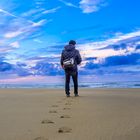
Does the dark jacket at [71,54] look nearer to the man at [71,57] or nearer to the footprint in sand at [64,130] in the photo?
the man at [71,57]

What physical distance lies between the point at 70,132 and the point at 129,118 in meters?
1.38

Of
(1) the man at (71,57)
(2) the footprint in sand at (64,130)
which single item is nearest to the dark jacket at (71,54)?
(1) the man at (71,57)

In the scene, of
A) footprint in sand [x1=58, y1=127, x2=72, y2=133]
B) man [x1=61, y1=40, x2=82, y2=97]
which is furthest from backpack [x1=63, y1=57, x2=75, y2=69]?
footprint in sand [x1=58, y1=127, x2=72, y2=133]

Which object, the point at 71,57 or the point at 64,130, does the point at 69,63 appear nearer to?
the point at 71,57

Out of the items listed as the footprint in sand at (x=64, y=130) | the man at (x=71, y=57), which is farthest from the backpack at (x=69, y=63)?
the footprint in sand at (x=64, y=130)

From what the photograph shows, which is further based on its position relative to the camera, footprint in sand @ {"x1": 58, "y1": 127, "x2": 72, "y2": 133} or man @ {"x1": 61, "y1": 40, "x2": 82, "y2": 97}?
man @ {"x1": 61, "y1": 40, "x2": 82, "y2": 97}

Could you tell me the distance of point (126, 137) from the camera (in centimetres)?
385

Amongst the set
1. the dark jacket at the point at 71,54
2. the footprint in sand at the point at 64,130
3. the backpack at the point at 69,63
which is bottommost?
the footprint in sand at the point at 64,130

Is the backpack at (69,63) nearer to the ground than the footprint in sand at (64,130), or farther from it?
farther from it

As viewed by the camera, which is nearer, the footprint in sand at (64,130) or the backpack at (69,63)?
the footprint in sand at (64,130)

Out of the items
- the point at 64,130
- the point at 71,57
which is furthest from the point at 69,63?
the point at 64,130

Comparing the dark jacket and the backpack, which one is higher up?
the dark jacket

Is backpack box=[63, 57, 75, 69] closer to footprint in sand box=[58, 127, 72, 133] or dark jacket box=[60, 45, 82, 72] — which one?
dark jacket box=[60, 45, 82, 72]

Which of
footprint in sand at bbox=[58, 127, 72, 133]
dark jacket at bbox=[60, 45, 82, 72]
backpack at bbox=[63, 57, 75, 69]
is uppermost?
dark jacket at bbox=[60, 45, 82, 72]
